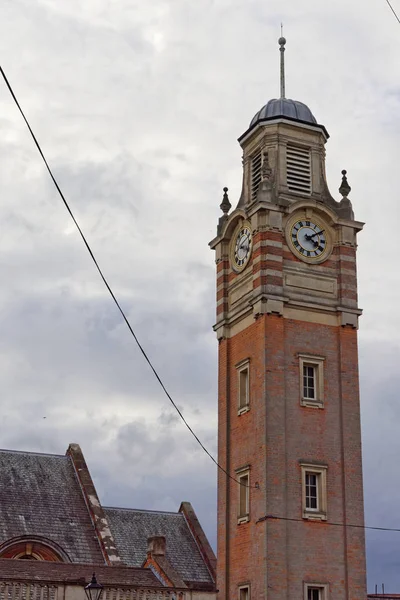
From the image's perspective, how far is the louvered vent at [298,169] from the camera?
42.0 m

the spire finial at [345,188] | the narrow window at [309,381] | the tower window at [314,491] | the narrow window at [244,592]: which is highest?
the spire finial at [345,188]

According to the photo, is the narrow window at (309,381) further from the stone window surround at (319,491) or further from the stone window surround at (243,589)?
the stone window surround at (243,589)

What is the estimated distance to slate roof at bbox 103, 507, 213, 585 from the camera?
5022cm

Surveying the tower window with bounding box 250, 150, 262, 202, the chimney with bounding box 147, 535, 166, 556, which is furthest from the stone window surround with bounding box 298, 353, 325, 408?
the chimney with bounding box 147, 535, 166, 556

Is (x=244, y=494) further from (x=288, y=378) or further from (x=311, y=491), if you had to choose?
(x=288, y=378)

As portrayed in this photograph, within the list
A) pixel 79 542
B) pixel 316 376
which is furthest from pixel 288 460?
pixel 79 542

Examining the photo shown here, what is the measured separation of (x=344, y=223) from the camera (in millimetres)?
41375

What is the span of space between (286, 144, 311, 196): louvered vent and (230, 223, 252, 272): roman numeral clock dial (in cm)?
273

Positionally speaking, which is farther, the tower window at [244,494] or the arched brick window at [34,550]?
the arched brick window at [34,550]

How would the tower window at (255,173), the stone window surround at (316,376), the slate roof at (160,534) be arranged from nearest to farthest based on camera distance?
the stone window surround at (316,376), the tower window at (255,173), the slate roof at (160,534)

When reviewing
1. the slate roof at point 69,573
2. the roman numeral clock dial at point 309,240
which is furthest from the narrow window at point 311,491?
the roman numeral clock dial at point 309,240

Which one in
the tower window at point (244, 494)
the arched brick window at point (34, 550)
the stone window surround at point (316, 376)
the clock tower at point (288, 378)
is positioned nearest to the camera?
the clock tower at point (288, 378)

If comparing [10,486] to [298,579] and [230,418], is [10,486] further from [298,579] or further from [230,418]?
[298,579]

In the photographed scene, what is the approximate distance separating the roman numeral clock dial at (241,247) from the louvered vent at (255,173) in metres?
1.75
